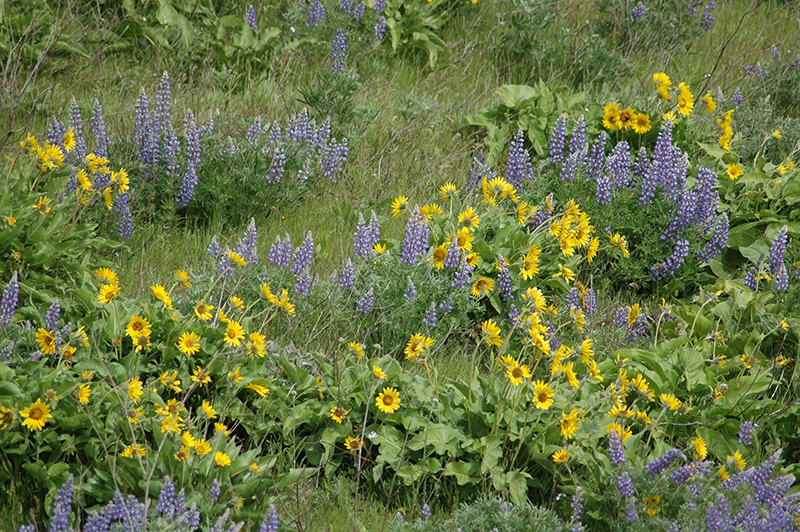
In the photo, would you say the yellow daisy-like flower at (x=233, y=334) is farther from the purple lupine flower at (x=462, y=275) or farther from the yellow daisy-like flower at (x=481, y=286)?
the yellow daisy-like flower at (x=481, y=286)

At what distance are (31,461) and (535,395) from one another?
176 cm

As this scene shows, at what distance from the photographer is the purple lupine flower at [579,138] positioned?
14.7ft

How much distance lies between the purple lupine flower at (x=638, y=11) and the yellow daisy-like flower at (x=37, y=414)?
18.1ft

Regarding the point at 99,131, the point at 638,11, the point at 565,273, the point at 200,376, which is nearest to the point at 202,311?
the point at 200,376

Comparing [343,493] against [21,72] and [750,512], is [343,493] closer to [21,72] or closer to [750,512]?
[750,512]

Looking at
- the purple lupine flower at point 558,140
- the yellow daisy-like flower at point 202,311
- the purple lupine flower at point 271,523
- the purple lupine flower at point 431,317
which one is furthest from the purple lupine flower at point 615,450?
the purple lupine flower at point 558,140

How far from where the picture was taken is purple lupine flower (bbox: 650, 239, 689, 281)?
13.3 feet

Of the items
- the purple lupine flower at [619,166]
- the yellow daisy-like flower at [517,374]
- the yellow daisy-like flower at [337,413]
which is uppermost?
the purple lupine flower at [619,166]

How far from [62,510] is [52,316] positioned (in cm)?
83

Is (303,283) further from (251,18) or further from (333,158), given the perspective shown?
(251,18)

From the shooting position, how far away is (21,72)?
4.69m

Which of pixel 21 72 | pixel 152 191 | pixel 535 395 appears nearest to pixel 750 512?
pixel 535 395

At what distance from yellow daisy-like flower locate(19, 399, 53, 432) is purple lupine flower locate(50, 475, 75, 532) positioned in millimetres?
288

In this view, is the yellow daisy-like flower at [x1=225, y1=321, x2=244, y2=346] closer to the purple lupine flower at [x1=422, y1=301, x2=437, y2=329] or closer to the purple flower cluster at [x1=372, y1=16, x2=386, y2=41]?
the purple lupine flower at [x1=422, y1=301, x2=437, y2=329]
